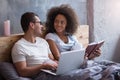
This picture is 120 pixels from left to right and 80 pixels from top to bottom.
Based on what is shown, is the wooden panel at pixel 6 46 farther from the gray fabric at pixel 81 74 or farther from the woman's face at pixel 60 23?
the woman's face at pixel 60 23

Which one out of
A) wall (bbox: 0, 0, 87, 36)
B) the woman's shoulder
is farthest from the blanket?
wall (bbox: 0, 0, 87, 36)

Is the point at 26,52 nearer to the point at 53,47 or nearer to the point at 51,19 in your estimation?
the point at 53,47

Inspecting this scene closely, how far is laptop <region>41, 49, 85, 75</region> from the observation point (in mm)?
1953

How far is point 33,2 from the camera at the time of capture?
254 cm

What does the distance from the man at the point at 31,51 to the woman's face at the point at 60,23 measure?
0.72ft

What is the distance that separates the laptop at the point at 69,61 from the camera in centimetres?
195

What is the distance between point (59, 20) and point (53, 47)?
291 mm

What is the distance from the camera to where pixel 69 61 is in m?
2.03

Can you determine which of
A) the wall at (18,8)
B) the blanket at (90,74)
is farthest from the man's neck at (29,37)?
the blanket at (90,74)

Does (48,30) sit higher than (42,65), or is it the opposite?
(48,30)

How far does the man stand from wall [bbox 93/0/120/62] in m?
1.14

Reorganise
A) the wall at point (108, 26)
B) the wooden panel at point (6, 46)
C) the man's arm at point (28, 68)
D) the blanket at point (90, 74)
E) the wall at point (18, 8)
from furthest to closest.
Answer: the wall at point (108, 26), the wall at point (18, 8), the wooden panel at point (6, 46), the man's arm at point (28, 68), the blanket at point (90, 74)

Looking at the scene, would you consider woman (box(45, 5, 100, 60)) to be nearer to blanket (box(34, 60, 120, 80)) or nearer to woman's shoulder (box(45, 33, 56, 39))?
woman's shoulder (box(45, 33, 56, 39))

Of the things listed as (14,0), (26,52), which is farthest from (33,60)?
(14,0)
